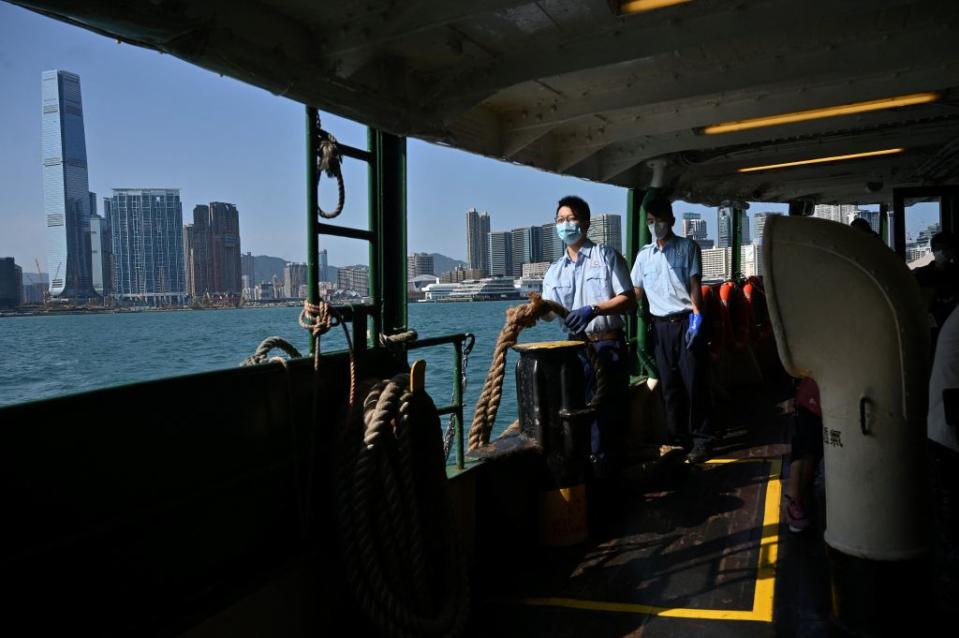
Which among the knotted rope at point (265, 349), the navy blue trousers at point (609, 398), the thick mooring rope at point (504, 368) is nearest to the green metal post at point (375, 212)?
the knotted rope at point (265, 349)

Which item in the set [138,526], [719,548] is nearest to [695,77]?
[719,548]

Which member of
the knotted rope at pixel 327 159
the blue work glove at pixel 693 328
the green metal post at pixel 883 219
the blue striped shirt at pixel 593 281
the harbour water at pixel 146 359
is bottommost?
the harbour water at pixel 146 359

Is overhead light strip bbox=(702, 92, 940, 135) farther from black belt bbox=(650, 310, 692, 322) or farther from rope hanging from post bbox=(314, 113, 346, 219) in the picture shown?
rope hanging from post bbox=(314, 113, 346, 219)

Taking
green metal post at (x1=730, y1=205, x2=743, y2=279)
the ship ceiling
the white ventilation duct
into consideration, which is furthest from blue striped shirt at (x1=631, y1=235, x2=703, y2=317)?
green metal post at (x1=730, y1=205, x2=743, y2=279)

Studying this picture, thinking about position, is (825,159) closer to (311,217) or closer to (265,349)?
(311,217)

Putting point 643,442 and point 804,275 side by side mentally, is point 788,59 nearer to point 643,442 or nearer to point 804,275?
point 804,275

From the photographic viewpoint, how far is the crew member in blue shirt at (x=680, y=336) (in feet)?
17.3

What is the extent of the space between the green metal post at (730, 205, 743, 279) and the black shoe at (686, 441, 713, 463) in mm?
5467

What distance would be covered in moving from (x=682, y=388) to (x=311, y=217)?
351 cm

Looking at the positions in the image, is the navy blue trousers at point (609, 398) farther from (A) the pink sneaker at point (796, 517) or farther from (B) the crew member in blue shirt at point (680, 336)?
(A) the pink sneaker at point (796, 517)

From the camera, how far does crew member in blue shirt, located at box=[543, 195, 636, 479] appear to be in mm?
4387

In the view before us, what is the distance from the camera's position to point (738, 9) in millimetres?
2971

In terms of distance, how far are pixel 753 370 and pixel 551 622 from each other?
21.0 feet

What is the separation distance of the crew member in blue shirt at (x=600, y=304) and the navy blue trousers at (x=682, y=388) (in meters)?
0.86
